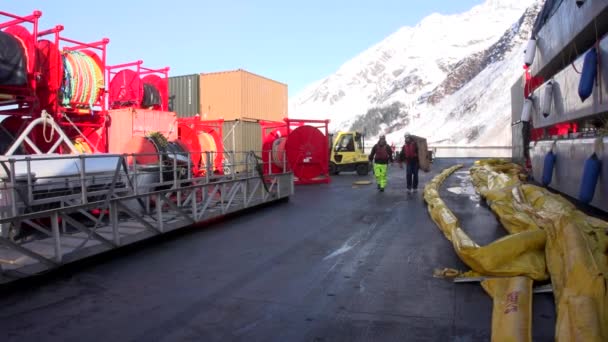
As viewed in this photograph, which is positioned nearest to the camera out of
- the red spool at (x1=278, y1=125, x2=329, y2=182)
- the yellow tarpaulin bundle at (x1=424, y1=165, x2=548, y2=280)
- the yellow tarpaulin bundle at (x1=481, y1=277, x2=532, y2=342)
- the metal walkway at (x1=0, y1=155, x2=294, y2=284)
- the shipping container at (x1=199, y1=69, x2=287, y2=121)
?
the yellow tarpaulin bundle at (x1=481, y1=277, x2=532, y2=342)

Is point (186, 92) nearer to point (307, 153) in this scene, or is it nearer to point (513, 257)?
point (307, 153)

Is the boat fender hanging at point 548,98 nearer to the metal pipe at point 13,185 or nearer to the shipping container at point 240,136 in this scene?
the metal pipe at point 13,185

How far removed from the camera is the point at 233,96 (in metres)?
21.7

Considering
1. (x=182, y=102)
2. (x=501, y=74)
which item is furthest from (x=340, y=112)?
(x=182, y=102)

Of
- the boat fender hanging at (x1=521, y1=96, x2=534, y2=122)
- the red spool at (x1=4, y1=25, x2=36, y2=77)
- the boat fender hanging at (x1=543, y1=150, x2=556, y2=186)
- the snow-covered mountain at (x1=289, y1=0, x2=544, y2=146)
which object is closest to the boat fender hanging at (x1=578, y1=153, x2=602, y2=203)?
the boat fender hanging at (x1=543, y1=150, x2=556, y2=186)

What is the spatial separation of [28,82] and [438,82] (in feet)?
323

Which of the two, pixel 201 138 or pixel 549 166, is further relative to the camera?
pixel 201 138

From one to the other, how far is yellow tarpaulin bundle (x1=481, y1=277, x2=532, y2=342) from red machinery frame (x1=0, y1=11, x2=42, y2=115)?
8.26 m

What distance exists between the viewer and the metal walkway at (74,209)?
550cm

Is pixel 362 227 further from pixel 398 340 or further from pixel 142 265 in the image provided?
pixel 398 340

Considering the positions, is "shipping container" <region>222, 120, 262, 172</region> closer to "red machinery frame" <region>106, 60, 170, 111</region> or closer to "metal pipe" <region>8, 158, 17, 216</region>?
"red machinery frame" <region>106, 60, 170, 111</region>

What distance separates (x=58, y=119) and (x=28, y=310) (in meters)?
5.80

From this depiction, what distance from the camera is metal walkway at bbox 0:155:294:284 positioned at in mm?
5504

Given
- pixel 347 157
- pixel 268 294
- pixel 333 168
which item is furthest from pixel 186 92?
pixel 268 294
